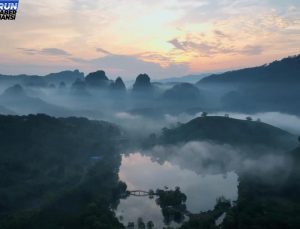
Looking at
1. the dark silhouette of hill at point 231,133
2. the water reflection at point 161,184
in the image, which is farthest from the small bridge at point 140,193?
the dark silhouette of hill at point 231,133

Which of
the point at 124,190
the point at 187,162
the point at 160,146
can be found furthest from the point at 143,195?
the point at 160,146

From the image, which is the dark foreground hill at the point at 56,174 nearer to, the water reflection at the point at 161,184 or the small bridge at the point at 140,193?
the small bridge at the point at 140,193

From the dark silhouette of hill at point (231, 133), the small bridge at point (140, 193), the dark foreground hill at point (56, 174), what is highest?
the dark silhouette of hill at point (231, 133)

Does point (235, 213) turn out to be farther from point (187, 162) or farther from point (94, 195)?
point (187, 162)

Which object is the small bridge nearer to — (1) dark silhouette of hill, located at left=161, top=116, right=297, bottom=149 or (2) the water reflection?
(2) the water reflection

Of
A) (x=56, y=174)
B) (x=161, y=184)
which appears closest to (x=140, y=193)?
(x=161, y=184)

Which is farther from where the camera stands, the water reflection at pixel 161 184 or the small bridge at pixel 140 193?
the small bridge at pixel 140 193
